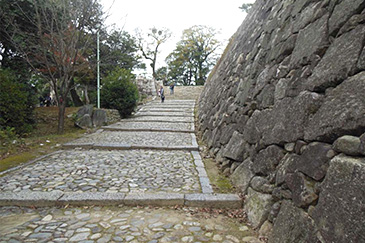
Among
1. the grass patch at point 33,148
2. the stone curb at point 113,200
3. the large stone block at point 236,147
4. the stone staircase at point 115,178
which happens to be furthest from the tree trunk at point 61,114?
the large stone block at point 236,147

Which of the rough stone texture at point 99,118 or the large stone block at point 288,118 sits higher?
the large stone block at point 288,118

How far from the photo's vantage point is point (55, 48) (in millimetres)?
7047

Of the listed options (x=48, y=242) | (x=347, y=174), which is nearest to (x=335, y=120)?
(x=347, y=174)

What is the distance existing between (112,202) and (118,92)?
8955 mm

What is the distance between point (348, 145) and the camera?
138 centimetres

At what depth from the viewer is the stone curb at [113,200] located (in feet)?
9.11

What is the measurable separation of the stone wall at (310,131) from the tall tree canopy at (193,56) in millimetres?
30149

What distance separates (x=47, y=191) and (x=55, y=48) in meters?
5.76

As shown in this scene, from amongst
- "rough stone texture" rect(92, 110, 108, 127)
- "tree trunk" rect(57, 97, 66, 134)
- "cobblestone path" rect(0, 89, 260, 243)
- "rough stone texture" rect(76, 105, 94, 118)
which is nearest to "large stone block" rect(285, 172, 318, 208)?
"cobblestone path" rect(0, 89, 260, 243)

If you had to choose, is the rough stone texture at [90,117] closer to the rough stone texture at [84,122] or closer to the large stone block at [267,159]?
the rough stone texture at [84,122]

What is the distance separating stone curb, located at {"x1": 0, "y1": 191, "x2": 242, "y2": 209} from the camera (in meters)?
2.78

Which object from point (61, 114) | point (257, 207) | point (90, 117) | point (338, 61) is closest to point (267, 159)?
point (257, 207)

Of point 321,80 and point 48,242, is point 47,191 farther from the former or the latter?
point 321,80

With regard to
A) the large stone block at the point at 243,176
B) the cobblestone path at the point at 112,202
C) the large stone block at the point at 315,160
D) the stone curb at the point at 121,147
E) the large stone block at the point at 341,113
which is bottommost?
the cobblestone path at the point at 112,202
